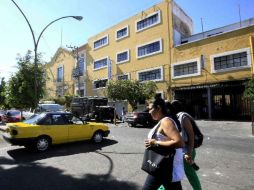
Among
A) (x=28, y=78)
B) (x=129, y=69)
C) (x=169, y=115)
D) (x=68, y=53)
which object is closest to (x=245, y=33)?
(x=129, y=69)

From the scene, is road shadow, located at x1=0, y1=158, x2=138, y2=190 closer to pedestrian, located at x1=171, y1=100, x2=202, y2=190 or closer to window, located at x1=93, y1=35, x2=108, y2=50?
pedestrian, located at x1=171, y1=100, x2=202, y2=190

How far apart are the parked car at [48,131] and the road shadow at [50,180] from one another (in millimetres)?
2203

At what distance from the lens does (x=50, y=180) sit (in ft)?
20.8

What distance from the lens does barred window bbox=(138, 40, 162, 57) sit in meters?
32.8

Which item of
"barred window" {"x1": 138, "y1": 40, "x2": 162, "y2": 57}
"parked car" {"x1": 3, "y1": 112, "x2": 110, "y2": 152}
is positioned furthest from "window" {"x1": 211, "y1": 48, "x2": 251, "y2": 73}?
"parked car" {"x1": 3, "y1": 112, "x2": 110, "y2": 152}

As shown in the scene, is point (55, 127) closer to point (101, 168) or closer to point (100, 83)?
point (101, 168)

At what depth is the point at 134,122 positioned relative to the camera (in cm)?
2005

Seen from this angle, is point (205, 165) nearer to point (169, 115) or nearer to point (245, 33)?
point (169, 115)

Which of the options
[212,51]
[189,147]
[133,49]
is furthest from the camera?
[133,49]

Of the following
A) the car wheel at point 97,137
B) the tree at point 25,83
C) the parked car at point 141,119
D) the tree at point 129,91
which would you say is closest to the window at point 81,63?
the tree at point 129,91

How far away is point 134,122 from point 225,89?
12548 mm

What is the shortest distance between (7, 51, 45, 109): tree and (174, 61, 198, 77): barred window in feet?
46.2

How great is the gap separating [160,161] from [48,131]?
773 cm

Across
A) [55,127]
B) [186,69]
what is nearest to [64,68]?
[186,69]
